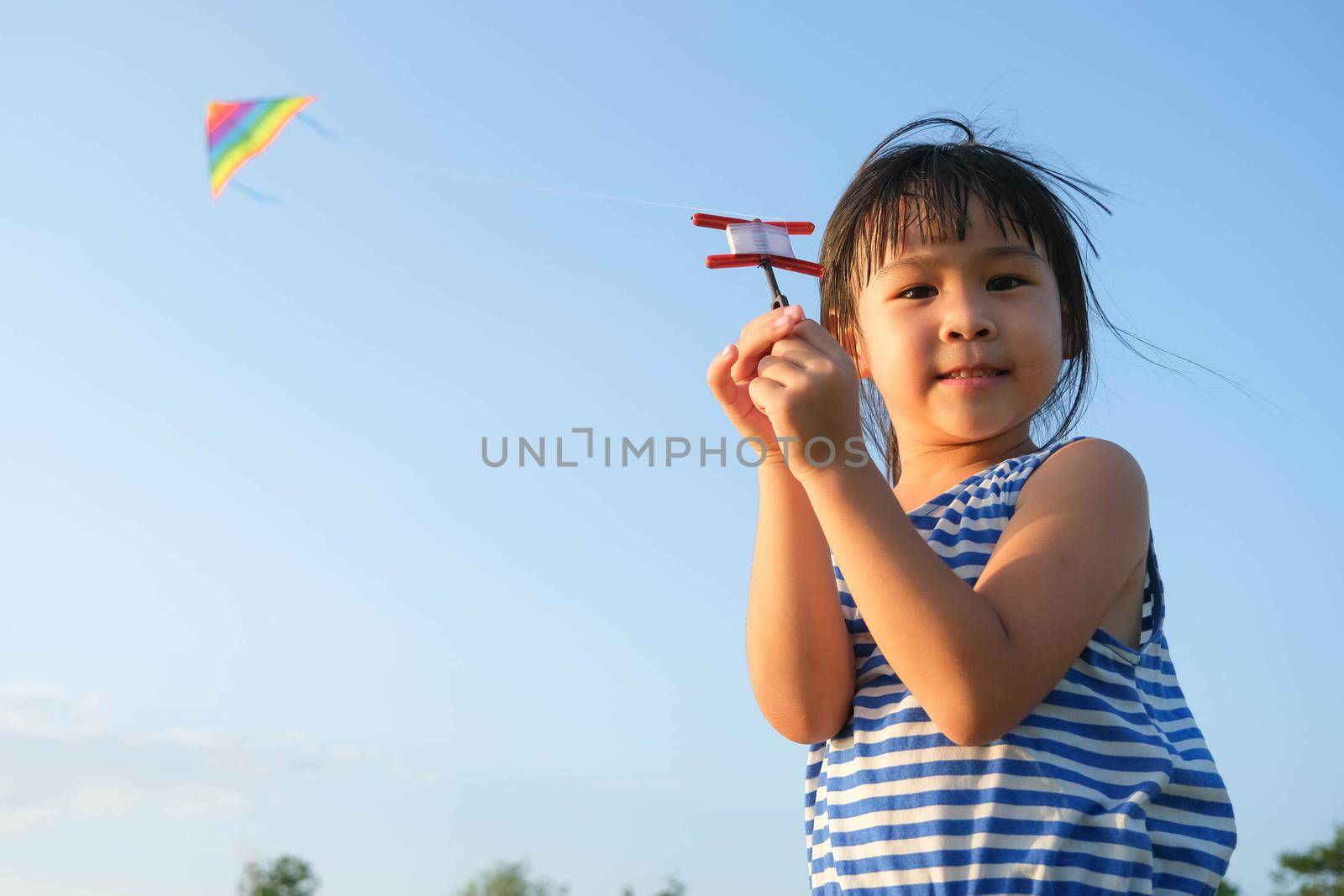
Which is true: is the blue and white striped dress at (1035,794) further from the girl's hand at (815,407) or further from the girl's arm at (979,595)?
the girl's hand at (815,407)

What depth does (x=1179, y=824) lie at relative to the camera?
1801mm

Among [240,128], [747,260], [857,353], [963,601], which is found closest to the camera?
[963,601]

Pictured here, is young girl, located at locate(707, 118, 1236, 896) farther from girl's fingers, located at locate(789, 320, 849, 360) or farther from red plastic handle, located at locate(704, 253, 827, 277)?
red plastic handle, located at locate(704, 253, 827, 277)

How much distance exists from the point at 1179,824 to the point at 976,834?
34 cm

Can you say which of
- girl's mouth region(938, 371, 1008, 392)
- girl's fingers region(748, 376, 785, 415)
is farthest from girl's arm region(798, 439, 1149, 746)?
girl's mouth region(938, 371, 1008, 392)

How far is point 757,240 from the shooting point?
2.11 m

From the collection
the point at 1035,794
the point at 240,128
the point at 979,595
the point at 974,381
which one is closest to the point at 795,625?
the point at 979,595

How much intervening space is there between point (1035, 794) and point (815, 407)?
2.11 ft

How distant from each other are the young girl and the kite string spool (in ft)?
0.68

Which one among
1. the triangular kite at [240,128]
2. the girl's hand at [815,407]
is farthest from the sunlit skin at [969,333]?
the triangular kite at [240,128]

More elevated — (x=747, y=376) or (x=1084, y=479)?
(x=747, y=376)

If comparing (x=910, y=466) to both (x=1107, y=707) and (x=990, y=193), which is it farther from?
(x=1107, y=707)

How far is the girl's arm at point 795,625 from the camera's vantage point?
75.1 inches

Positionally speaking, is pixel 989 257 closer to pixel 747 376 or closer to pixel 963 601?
pixel 747 376
